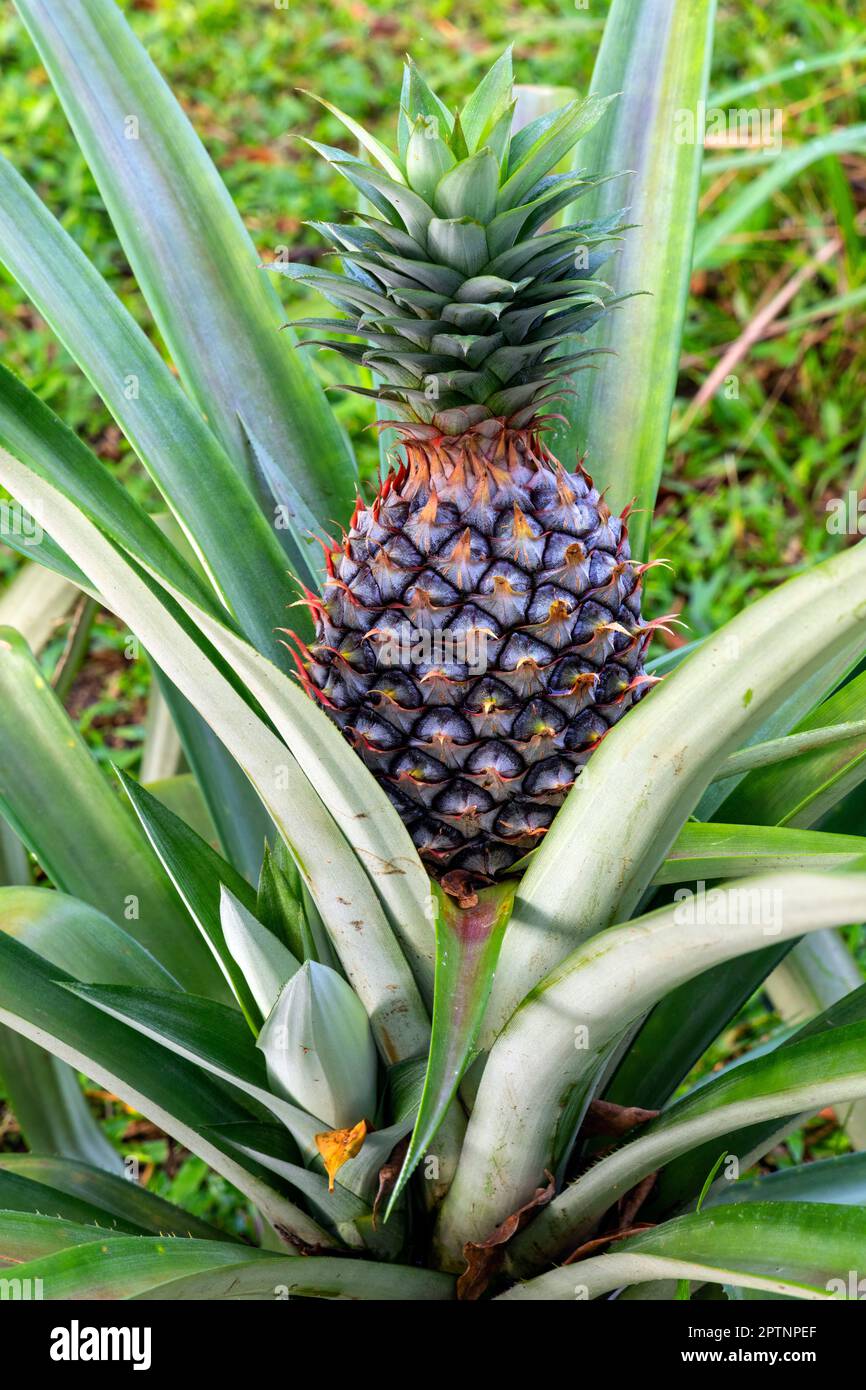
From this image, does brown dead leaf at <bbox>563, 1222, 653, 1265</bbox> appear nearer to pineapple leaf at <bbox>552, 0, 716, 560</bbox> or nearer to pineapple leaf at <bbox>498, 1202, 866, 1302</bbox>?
pineapple leaf at <bbox>498, 1202, 866, 1302</bbox>

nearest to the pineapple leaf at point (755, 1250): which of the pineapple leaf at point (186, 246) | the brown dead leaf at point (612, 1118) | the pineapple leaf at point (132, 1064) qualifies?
the brown dead leaf at point (612, 1118)

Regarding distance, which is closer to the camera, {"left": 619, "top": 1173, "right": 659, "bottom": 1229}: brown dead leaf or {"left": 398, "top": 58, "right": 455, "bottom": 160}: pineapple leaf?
{"left": 398, "top": 58, "right": 455, "bottom": 160}: pineapple leaf

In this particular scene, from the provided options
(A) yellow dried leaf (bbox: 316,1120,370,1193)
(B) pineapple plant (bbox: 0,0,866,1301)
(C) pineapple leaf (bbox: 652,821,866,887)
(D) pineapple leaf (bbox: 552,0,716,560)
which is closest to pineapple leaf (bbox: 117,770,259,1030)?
(B) pineapple plant (bbox: 0,0,866,1301)

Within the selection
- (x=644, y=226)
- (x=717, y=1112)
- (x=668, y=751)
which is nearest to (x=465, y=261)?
(x=644, y=226)

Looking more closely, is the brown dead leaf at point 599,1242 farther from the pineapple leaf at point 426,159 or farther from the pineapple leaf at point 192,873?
the pineapple leaf at point 426,159

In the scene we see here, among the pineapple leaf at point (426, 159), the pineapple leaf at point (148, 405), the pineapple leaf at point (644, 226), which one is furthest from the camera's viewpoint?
the pineapple leaf at point (644, 226)

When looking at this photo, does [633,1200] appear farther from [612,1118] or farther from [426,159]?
[426,159]

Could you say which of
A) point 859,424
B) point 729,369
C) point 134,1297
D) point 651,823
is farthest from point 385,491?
point 859,424

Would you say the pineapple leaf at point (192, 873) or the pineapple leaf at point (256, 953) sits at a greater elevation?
the pineapple leaf at point (192, 873)
